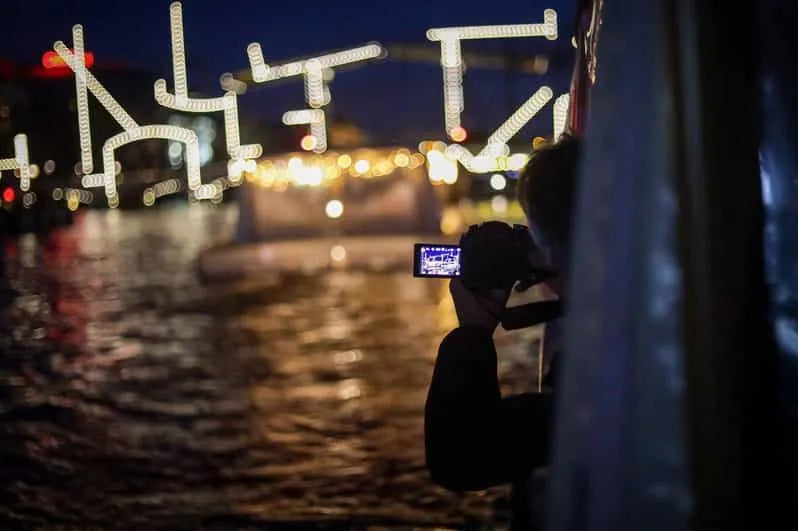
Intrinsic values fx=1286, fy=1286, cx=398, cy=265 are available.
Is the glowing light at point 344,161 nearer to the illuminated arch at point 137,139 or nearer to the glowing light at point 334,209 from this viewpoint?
the glowing light at point 334,209

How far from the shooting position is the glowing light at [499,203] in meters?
40.8

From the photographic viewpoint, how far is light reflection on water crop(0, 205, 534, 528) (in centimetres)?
588

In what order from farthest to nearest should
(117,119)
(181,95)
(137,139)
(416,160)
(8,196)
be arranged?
(8,196), (416,160), (137,139), (117,119), (181,95)

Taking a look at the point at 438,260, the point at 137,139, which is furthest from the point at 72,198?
the point at 438,260

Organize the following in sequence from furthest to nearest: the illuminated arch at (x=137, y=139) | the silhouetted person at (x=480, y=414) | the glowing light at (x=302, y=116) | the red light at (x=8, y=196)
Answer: the red light at (x=8, y=196) < the glowing light at (x=302, y=116) < the illuminated arch at (x=137, y=139) < the silhouetted person at (x=480, y=414)

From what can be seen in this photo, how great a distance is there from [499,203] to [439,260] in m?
41.6

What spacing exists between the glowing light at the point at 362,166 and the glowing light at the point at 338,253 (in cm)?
251

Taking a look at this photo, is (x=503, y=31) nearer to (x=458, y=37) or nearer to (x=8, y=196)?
(x=458, y=37)

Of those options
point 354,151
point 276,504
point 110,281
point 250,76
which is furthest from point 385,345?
point 354,151

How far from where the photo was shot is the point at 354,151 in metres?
24.7

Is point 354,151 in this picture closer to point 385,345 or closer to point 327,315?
point 327,315

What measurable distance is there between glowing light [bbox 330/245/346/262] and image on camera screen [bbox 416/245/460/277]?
1758cm

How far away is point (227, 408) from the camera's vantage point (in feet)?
27.0

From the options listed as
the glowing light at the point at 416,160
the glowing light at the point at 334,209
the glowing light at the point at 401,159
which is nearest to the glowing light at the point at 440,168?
the glowing light at the point at 416,160
